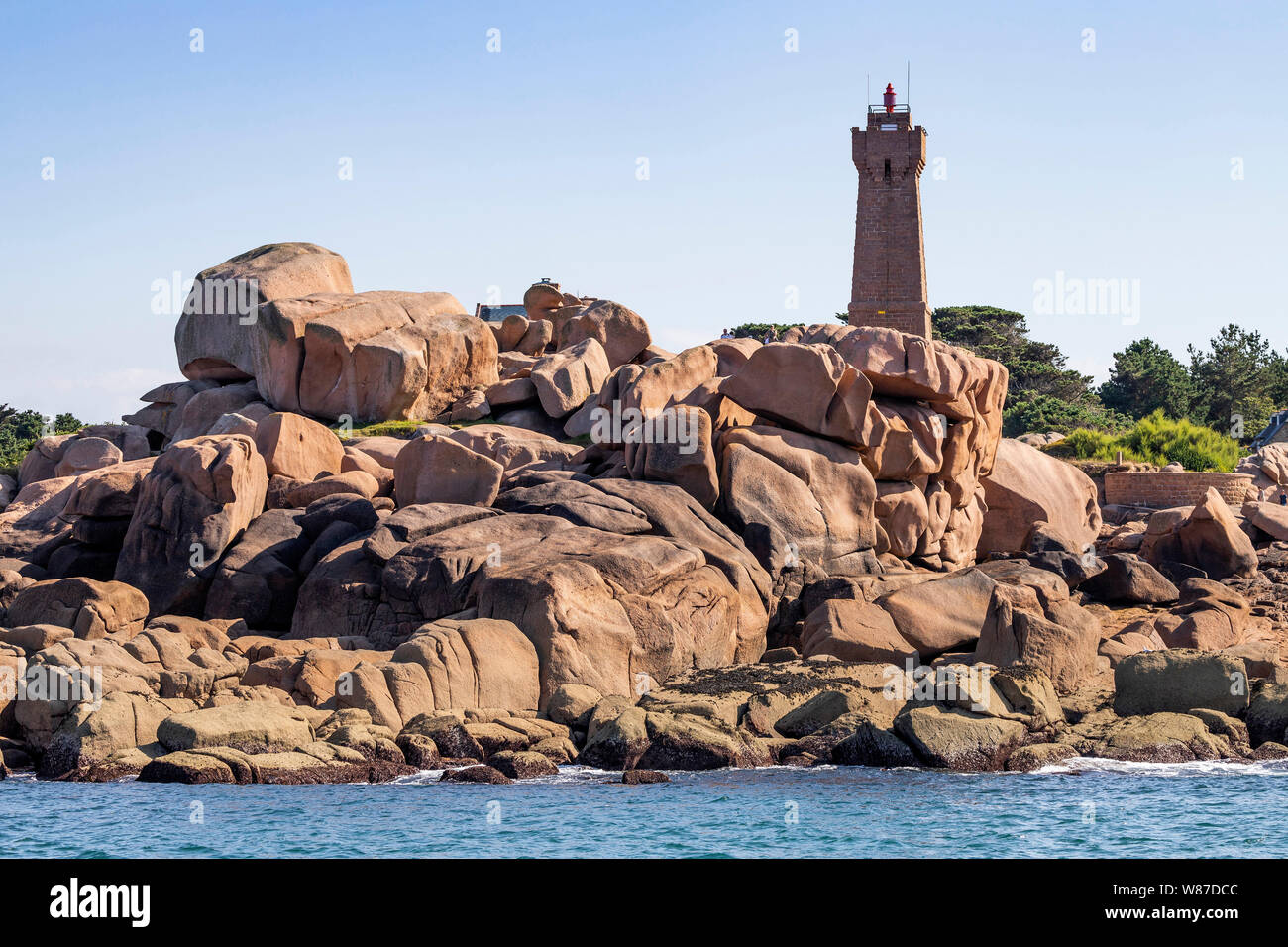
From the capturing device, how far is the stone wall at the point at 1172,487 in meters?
39.4

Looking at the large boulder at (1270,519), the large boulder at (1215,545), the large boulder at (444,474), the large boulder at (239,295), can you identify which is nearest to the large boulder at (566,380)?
the large boulder at (444,474)

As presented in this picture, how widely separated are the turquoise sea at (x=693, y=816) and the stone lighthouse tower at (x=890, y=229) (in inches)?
1233

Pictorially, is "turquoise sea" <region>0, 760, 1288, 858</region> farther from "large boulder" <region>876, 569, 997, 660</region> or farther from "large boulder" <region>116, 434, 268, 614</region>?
"large boulder" <region>116, 434, 268, 614</region>

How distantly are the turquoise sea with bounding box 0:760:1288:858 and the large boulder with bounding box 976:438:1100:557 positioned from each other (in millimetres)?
15936

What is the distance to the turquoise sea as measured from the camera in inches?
550

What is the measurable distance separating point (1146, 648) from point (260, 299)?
2490 cm

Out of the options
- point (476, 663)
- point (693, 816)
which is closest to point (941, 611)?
point (476, 663)

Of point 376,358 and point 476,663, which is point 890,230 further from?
point 476,663

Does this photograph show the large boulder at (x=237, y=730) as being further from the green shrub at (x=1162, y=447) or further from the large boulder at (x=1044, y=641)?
the green shrub at (x=1162, y=447)

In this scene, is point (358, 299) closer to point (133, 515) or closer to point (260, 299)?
point (260, 299)

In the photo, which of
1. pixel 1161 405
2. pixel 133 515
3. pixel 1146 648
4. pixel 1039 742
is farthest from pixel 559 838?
pixel 1161 405

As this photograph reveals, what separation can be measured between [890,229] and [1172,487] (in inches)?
536

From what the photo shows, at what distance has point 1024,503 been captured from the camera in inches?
1299

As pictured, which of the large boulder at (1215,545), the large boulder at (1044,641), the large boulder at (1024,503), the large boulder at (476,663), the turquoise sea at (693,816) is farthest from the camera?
the large boulder at (1024,503)
